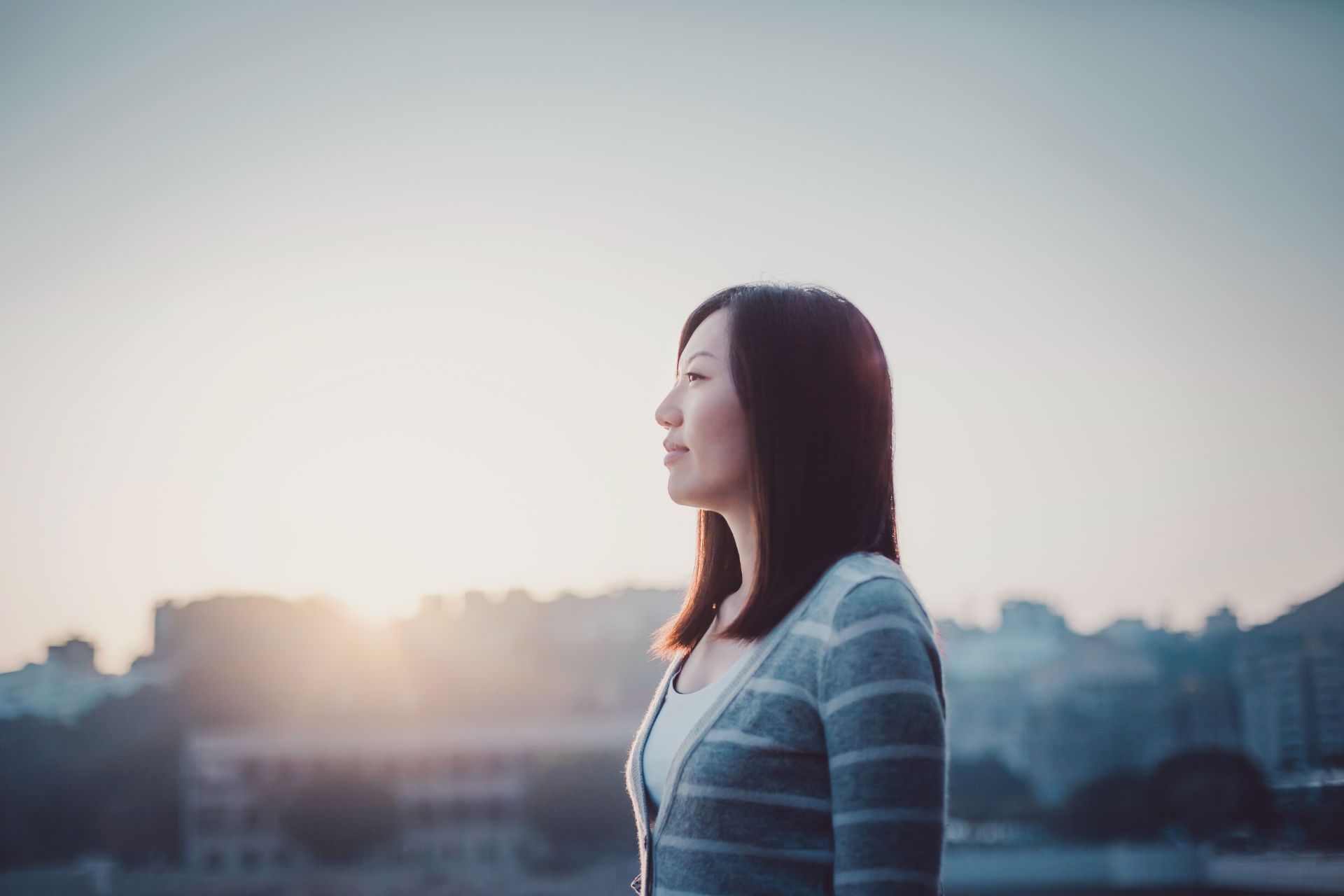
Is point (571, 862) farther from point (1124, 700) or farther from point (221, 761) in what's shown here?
point (1124, 700)

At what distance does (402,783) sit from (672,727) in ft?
63.3

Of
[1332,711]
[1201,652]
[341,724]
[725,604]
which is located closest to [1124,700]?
[1201,652]

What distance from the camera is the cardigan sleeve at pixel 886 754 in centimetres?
66

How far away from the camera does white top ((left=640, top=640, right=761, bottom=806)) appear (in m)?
0.82

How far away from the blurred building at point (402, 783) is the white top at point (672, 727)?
18.0 metres

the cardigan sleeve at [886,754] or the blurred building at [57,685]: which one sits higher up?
the cardigan sleeve at [886,754]

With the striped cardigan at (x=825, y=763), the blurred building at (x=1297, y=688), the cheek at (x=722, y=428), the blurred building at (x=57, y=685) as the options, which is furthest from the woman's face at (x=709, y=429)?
the blurred building at (x=1297, y=688)

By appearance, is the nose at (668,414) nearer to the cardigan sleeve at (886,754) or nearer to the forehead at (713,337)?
the forehead at (713,337)

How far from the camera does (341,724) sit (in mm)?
18516

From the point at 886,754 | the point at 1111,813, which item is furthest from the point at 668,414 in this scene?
the point at 1111,813

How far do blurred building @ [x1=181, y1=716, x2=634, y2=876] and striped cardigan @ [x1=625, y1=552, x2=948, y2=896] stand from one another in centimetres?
1811

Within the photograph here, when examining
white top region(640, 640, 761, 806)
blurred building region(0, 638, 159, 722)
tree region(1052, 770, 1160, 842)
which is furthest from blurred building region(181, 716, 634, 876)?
white top region(640, 640, 761, 806)

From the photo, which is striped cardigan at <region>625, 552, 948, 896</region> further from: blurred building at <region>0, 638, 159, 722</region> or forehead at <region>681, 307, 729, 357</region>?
blurred building at <region>0, 638, 159, 722</region>

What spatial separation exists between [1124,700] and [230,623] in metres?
18.1
